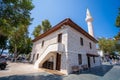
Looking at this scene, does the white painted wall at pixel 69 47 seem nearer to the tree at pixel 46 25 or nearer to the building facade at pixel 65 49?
the building facade at pixel 65 49

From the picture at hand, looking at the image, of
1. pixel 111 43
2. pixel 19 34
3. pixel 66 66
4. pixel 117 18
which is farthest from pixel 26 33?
pixel 111 43

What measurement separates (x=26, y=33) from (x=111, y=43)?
110 feet

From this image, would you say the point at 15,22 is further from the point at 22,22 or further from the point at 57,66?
the point at 57,66

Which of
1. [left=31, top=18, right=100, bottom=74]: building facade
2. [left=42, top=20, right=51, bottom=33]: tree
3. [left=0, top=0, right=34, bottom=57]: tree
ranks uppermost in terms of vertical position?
[left=42, top=20, right=51, bottom=33]: tree

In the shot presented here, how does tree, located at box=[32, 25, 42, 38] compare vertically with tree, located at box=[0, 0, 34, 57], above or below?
above

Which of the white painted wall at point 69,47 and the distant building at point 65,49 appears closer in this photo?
the white painted wall at point 69,47

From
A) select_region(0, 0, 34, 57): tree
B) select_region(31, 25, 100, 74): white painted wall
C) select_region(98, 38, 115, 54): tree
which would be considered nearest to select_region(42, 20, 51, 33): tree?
select_region(31, 25, 100, 74): white painted wall

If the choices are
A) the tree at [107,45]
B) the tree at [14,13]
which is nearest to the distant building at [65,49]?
the tree at [14,13]

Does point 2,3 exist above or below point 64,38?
above

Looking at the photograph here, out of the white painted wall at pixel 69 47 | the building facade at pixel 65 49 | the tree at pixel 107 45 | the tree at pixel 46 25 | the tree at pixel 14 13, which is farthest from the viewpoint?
the tree at pixel 107 45

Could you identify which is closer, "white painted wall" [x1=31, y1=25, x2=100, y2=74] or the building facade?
"white painted wall" [x1=31, y1=25, x2=100, y2=74]

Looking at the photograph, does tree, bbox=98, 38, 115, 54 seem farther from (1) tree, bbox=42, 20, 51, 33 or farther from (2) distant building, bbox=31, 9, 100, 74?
→ (2) distant building, bbox=31, 9, 100, 74

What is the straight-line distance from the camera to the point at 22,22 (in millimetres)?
11312

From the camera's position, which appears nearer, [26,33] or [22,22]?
[22,22]
